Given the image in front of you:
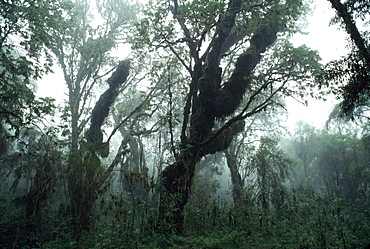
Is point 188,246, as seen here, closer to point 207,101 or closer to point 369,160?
point 207,101

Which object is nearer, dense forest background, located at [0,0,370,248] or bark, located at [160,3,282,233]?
dense forest background, located at [0,0,370,248]

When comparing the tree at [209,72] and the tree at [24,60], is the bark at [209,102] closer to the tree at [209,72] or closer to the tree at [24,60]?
the tree at [209,72]

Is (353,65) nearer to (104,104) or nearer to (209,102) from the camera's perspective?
(209,102)

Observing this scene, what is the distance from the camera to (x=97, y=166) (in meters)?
5.00

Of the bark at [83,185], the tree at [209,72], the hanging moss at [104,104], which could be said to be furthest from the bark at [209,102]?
the hanging moss at [104,104]

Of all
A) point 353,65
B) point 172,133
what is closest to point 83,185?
point 172,133

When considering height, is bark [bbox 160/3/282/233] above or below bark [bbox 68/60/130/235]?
above

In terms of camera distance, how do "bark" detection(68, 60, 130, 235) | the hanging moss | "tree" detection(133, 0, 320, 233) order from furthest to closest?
the hanging moss, "tree" detection(133, 0, 320, 233), "bark" detection(68, 60, 130, 235)

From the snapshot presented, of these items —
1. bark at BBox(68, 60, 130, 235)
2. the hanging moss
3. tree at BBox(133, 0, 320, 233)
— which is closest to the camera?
bark at BBox(68, 60, 130, 235)

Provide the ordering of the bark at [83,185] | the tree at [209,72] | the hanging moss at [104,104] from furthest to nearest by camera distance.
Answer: the hanging moss at [104,104], the tree at [209,72], the bark at [83,185]

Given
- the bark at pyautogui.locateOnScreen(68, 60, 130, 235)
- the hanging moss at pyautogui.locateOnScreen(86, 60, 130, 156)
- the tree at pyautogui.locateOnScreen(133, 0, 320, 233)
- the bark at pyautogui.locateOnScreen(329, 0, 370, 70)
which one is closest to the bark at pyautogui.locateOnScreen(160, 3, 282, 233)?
the tree at pyautogui.locateOnScreen(133, 0, 320, 233)

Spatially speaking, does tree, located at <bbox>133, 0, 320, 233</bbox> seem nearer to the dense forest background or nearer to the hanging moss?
the dense forest background

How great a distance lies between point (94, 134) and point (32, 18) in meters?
4.52

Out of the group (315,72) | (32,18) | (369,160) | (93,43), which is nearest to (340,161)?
(369,160)
